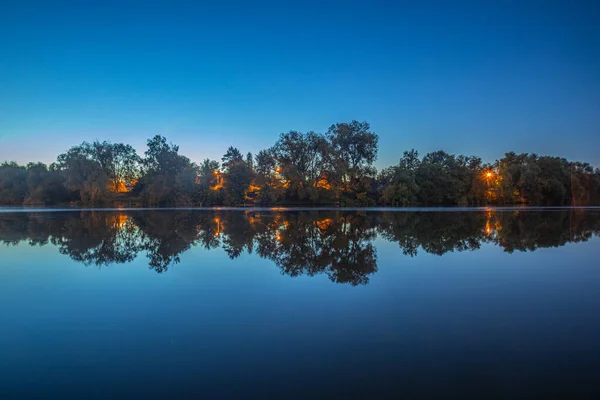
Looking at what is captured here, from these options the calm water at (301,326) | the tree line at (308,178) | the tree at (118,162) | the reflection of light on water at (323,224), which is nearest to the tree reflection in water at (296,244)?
the calm water at (301,326)

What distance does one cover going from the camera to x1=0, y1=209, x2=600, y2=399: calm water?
321 cm

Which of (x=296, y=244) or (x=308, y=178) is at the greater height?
(x=308, y=178)

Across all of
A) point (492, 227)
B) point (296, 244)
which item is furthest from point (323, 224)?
point (492, 227)

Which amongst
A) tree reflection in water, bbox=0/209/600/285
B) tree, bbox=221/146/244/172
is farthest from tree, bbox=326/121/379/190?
tree reflection in water, bbox=0/209/600/285

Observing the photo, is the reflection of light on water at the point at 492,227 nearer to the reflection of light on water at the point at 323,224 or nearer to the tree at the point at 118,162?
the reflection of light on water at the point at 323,224

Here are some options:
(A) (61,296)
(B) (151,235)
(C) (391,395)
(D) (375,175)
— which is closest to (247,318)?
(C) (391,395)

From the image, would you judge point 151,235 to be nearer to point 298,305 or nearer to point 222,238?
point 222,238

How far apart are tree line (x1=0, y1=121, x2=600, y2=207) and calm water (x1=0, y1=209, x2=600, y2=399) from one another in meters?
39.1

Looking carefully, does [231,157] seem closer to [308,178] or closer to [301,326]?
[308,178]

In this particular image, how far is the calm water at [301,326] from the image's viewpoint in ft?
10.5

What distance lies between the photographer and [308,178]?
1938 inches

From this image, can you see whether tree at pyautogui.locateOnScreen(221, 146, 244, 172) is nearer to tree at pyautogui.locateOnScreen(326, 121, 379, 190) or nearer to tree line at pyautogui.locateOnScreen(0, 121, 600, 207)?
tree line at pyautogui.locateOnScreen(0, 121, 600, 207)

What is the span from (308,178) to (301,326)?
4489 centimetres

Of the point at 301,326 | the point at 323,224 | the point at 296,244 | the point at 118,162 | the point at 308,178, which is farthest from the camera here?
the point at 118,162
